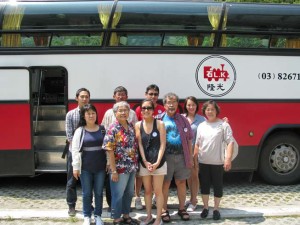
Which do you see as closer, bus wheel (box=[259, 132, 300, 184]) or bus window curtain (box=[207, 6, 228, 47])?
bus window curtain (box=[207, 6, 228, 47])

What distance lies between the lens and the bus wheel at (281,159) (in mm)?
7180

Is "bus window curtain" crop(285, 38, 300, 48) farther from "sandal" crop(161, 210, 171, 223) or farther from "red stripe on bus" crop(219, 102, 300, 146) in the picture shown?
"sandal" crop(161, 210, 171, 223)

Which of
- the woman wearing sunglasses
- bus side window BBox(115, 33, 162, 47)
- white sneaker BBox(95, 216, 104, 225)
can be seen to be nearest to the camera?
the woman wearing sunglasses

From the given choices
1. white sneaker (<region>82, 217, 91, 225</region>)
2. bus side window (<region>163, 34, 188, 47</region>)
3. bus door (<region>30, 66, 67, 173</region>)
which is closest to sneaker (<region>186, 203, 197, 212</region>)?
white sneaker (<region>82, 217, 91, 225</region>)

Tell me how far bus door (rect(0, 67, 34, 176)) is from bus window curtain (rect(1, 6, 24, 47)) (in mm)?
456

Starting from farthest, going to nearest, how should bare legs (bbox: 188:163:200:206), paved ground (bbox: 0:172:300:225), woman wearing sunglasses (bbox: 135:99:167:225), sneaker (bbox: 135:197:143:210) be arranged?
sneaker (bbox: 135:197:143:210)
bare legs (bbox: 188:163:200:206)
paved ground (bbox: 0:172:300:225)
woman wearing sunglasses (bbox: 135:99:167:225)

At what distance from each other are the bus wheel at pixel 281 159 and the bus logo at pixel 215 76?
1290 millimetres

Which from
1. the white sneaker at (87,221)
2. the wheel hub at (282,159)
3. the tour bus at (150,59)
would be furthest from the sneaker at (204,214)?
the wheel hub at (282,159)

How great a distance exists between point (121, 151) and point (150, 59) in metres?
2.28

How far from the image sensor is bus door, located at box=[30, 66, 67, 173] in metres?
6.94

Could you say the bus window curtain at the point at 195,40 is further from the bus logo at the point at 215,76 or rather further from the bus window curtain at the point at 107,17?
the bus window curtain at the point at 107,17

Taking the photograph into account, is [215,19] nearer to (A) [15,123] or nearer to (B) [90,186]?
(B) [90,186]

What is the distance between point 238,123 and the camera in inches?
274

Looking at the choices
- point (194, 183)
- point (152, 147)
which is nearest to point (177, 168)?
point (152, 147)
